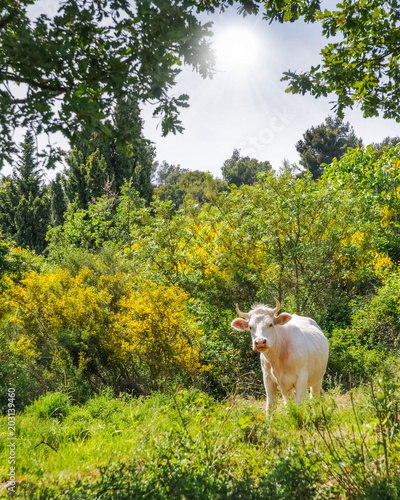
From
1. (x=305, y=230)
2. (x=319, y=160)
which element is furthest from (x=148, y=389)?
(x=319, y=160)

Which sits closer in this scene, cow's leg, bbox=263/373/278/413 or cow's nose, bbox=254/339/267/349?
cow's nose, bbox=254/339/267/349

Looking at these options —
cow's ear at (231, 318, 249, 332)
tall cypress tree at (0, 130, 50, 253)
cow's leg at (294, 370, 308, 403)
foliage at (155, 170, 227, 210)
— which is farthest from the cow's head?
foliage at (155, 170, 227, 210)

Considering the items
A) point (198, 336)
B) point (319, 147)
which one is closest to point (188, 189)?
point (319, 147)

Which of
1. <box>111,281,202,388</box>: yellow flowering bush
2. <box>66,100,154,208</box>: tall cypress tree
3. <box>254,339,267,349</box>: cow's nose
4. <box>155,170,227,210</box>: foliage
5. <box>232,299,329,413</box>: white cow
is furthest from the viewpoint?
<box>155,170,227,210</box>: foliage

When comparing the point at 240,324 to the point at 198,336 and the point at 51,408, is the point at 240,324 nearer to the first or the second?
the point at 198,336

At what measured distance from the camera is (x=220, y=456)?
10.7ft

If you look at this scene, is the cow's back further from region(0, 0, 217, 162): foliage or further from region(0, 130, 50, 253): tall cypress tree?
region(0, 130, 50, 253): tall cypress tree

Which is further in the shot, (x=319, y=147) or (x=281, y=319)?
(x=319, y=147)

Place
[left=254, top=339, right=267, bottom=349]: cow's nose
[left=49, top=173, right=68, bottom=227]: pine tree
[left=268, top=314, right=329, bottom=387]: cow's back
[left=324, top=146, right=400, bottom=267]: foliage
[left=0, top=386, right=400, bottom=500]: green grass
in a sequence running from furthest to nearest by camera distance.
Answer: [left=49, top=173, right=68, bottom=227]: pine tree → [left=324, top=146, right=400, bottom=267]: foliage → [left=268, top=314, right=329, bottom=387]: cow's back → [left=254, top=339, right=267, bottom=349]: cow's nose → [left=0, top=386, right=400, bottom=500]: green grass

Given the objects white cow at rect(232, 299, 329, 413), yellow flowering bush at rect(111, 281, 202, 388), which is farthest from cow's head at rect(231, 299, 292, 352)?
yellow flowering bush at rect(111, 281, 202, 388)

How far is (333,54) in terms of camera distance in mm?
4609

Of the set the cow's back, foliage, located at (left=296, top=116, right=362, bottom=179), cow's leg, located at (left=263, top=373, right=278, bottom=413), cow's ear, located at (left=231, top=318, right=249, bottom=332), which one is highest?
foliage, located at (left=296, top=116, right=362, bottom=179)

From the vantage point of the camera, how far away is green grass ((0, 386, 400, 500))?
2.60 metres

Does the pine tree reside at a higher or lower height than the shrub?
higher
